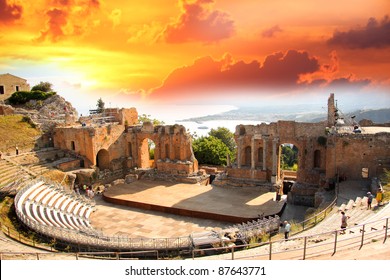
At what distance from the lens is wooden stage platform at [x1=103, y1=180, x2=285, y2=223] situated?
20062 millimetres

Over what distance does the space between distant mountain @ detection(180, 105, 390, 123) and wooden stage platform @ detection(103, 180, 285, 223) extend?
87.7 feet

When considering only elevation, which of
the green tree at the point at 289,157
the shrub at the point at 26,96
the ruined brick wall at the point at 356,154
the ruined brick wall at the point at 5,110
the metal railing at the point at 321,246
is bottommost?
the green tree at the point at 289,157

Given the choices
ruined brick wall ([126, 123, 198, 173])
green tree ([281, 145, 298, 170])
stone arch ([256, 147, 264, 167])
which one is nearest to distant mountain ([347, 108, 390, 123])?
green tree ([281, 145, 298, 170])

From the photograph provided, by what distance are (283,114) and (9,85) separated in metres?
50.8

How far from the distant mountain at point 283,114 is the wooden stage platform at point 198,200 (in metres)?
26.7

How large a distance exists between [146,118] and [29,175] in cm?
2593

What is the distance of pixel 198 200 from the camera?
2266 cm

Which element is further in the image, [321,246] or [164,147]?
[164,147]

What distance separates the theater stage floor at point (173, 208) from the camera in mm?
19016

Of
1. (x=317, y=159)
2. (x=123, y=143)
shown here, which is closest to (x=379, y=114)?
(x=317, y=159)

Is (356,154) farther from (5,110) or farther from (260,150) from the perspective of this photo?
(5,110)

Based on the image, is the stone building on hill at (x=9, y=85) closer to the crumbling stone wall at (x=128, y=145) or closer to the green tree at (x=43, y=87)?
the green tree at (x=43, y=87)

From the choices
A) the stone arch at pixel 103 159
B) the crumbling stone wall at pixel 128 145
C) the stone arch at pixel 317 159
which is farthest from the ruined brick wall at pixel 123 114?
the stone arch at pixel 317 159
